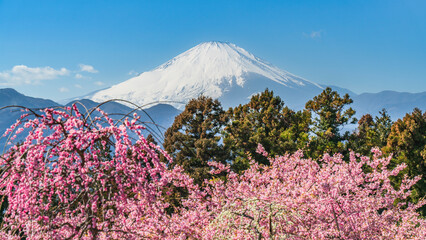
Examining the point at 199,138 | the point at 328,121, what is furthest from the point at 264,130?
the point at 328,121

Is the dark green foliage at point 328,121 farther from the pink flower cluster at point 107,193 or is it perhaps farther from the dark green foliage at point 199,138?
the pink flower cluster at point 107,193

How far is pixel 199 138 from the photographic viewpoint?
21609mm

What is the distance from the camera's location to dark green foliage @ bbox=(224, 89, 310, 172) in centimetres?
2102

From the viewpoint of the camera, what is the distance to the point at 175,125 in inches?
896

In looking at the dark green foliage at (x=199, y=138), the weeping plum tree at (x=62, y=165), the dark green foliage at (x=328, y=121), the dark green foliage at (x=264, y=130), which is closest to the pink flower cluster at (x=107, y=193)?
the weeping plum tree at (x=62, y=165)

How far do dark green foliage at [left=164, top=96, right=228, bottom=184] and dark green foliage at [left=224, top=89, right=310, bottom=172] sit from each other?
3.40ft

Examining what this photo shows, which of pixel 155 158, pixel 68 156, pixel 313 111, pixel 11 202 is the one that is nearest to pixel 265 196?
pixel 155 158

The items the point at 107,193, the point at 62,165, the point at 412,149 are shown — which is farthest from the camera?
the point at 412,149

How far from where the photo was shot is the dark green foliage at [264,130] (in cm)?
2102

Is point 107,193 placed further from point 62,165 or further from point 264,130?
point 264,130

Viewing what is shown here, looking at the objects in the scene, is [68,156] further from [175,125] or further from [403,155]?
[403,155]

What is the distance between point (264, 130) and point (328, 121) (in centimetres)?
556

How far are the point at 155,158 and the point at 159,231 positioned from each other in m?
2.77

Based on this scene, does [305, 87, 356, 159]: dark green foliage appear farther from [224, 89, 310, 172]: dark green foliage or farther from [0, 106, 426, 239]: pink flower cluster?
[0, 106, 426, 239]: pink flower cluster
